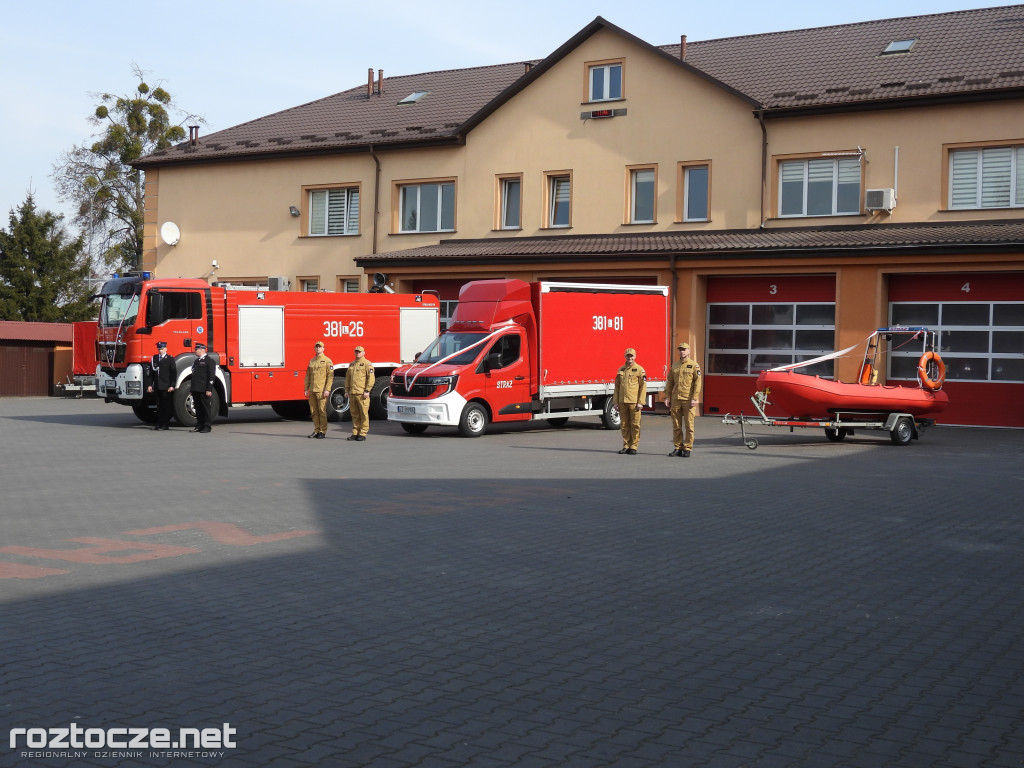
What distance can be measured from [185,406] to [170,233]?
1507cm

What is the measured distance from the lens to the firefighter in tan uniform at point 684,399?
18.7 meters

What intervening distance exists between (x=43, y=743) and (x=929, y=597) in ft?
19.1

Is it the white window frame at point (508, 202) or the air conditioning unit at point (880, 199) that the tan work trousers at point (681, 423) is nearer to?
the air conditioning unit at point (880, 199)

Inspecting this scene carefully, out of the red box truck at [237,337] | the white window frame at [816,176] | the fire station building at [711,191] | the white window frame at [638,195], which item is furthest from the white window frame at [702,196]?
the red box truck at [237,337]

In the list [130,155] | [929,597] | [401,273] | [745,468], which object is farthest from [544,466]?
[130,155]

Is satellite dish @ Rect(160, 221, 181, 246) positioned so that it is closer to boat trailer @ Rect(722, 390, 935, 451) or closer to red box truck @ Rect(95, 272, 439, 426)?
red box truck @ Rect(95, 272, 439, 426)

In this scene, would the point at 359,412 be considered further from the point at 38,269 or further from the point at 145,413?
the point at 38,269

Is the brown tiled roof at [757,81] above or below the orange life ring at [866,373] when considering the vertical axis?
above

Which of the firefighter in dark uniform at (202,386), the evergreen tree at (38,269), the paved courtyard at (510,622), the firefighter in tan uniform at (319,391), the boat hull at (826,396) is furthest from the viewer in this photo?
the evergreen tree at (38,269)

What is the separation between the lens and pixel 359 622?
711 cm

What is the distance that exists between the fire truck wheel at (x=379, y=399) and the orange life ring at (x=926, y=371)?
11.7m

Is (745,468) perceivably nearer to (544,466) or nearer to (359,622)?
(544,466)

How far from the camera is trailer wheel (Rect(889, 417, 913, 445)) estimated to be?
21.2 meters

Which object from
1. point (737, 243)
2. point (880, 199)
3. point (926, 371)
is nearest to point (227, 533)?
point (926, 371)
